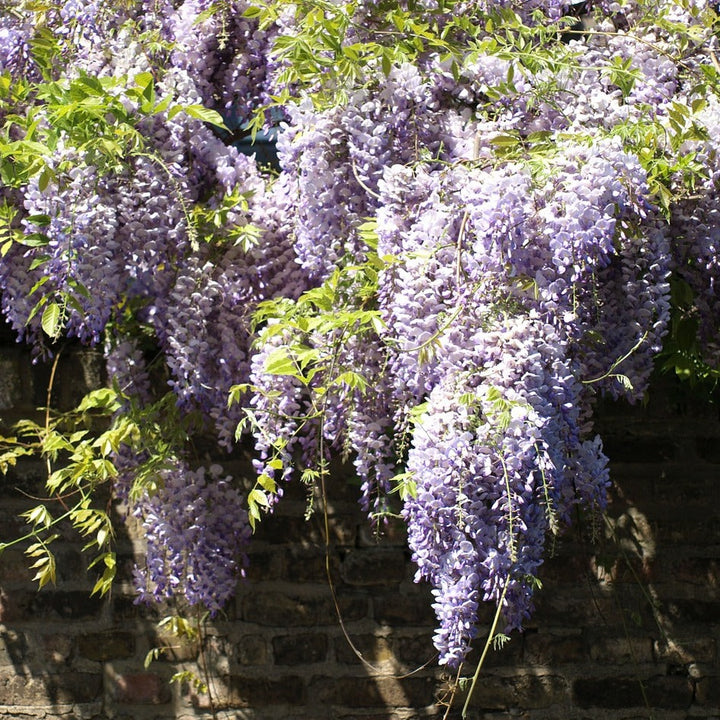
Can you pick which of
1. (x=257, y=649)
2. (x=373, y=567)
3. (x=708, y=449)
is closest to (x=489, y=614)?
(x=373, y=567)

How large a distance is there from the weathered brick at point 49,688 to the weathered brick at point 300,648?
1.74 feet

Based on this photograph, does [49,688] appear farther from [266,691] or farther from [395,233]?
[395,233]

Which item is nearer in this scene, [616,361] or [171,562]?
[616,361]

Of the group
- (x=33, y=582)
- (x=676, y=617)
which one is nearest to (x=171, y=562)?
(x=33, y=582)

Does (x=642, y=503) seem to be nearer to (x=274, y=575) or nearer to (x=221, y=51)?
(x=274, y=575)

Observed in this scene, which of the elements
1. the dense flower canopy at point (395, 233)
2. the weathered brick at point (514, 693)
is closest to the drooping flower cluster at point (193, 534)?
the dense flower canopy at point (395, 233)

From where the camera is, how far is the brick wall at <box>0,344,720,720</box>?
3.15 meters

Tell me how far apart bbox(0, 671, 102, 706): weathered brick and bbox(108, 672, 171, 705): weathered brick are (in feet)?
0.16

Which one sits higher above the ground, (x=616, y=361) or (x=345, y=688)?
(x=616, y=361)

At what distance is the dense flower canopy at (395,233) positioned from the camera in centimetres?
208

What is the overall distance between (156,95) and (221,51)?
244mm

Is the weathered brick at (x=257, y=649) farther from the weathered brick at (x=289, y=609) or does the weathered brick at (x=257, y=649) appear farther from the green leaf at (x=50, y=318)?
the green leaf at (x=50, y=318)

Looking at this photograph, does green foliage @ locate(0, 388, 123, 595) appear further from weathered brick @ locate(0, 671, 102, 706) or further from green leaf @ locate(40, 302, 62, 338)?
green leaf @ locate(40, 302, 62, 338)

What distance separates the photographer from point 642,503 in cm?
318
